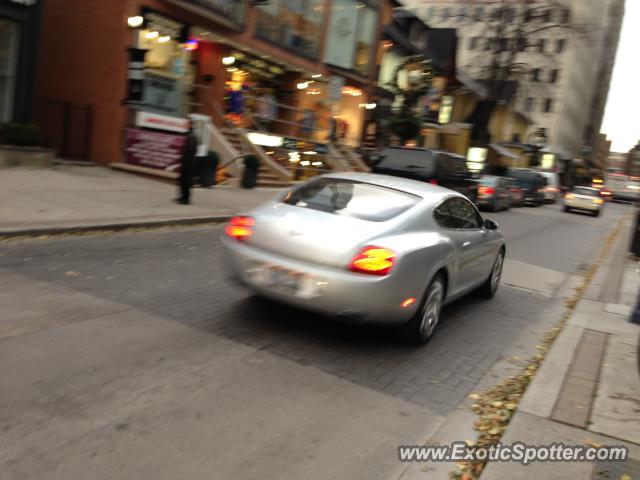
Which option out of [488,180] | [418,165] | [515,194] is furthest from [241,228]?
[515,194]

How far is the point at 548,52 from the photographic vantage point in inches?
2928

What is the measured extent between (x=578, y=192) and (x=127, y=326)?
31.4 meters

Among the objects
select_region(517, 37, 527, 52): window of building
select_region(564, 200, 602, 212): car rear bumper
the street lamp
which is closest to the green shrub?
select_region(564, 200, 602, 212): car rear bumper

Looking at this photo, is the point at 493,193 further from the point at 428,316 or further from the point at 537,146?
the point at 537,146

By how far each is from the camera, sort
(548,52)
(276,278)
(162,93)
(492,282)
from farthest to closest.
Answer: (548,52) < (162,93) < (492,282) < (276,278)

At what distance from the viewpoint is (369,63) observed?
3019 centimetres

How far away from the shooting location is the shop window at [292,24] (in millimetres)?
22547

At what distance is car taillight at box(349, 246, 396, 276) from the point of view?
503 centimetres

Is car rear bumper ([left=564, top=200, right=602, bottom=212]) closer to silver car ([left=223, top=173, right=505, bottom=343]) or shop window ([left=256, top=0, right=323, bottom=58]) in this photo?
shop window ([left=256, top=0, right=323, bottom=58])

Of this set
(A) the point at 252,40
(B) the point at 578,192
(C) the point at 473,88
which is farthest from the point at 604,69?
(A) the point at 252,40

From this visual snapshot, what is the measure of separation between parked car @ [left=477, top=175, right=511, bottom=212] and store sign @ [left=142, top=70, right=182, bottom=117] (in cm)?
1103

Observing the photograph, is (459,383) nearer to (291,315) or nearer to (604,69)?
(291,315)

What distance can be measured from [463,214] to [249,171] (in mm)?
Answer: 11324

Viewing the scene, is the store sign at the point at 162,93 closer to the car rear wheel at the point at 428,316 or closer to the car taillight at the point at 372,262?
the car rear wheel at the point at 428,316
